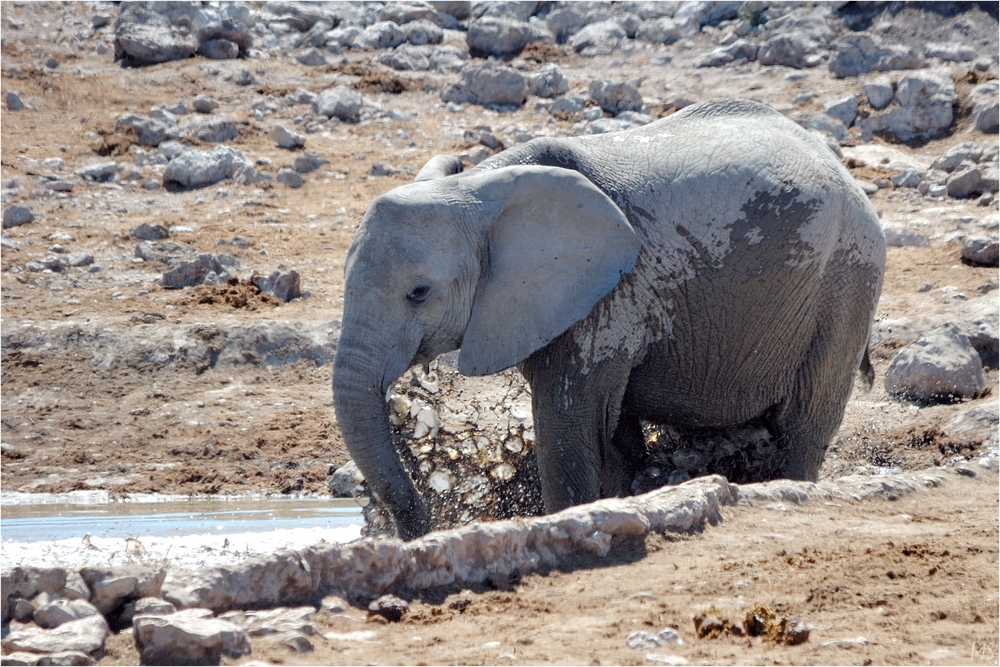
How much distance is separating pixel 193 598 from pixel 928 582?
2.27m

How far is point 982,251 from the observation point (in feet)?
39.2

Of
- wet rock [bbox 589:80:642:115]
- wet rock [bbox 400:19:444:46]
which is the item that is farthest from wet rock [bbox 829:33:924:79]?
wet rock [bbox 400:19:444:46]

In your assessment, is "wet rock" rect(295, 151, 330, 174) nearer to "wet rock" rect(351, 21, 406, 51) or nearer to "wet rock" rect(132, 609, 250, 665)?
"wet rock" rect(351, 21, 406, 51)

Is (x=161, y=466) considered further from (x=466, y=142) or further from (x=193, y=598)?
(x=466, y=142)

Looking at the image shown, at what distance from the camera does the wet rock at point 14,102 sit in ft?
55.9

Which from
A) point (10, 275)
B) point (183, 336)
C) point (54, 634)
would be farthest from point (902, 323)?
point (54, 634)

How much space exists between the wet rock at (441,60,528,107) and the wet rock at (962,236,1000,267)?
7263 mm

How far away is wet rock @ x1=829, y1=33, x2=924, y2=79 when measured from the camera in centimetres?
1828

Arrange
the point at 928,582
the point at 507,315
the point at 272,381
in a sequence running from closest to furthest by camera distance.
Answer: the point at 928,582, the point at 507,315, the point at 272,381

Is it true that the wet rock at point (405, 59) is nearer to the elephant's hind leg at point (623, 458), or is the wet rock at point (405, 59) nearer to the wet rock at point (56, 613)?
the elephant's hind leg at point (623, 458)

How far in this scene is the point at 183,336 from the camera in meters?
10.8

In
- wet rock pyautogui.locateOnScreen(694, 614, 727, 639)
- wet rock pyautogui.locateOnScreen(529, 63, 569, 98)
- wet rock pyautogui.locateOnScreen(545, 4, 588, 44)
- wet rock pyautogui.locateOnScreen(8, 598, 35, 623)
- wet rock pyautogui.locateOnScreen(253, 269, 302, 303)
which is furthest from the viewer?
wet rock pyautogui.locateOnScreen(545, 4, 588, 44)

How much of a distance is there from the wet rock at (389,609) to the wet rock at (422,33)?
1728 cm

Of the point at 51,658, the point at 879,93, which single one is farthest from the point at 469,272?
the point at 879,93
